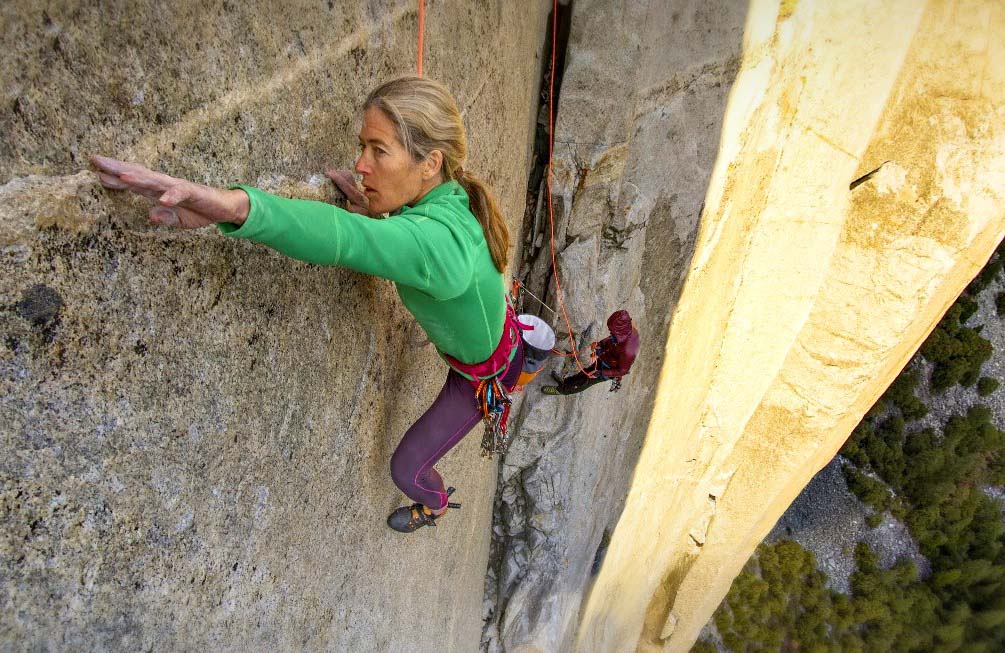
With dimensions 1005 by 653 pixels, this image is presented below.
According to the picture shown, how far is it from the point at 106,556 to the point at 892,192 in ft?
17.0

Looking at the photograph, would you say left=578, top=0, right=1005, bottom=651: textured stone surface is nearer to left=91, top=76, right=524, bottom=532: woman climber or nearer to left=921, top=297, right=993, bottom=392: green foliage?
left=91, top=76, right=524, bottom=532: woman climber

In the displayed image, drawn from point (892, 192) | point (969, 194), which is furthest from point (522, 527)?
point (969, 194)

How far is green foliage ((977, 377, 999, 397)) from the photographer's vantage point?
35.7 feet

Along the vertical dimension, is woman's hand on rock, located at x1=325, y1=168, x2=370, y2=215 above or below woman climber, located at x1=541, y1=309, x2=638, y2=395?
above

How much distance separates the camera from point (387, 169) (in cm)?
145

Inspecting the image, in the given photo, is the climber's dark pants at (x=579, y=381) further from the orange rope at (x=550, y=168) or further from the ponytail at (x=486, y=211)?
the ponytail at (x=486, y=211)

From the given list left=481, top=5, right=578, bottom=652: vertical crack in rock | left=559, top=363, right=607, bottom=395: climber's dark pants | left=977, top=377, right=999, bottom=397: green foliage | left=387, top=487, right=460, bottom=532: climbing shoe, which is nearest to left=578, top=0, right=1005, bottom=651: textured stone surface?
left=481, top=5, right=578, bottom=652: vertical crack in rock

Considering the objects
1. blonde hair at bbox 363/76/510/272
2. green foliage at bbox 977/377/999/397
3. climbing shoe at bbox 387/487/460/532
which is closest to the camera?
blonde hair at bbox 363/76/510/272

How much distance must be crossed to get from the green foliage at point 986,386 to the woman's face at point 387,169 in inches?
509

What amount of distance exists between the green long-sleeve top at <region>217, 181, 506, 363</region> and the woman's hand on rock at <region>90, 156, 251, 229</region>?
21mm

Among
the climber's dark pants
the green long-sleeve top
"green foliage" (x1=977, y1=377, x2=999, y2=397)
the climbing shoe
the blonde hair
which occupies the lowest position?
the climbing shoe

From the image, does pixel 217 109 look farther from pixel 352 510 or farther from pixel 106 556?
pixel 352 510

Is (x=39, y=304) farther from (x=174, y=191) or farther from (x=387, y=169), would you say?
(x=387, y=169)

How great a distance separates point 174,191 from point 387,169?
0.57m
